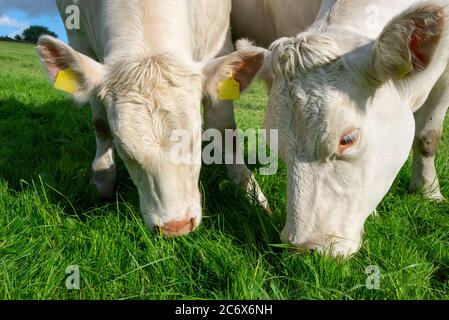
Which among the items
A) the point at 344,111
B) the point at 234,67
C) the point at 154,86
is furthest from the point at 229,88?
the point at 344,111

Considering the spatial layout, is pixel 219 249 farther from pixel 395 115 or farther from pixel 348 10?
pixel 348 10

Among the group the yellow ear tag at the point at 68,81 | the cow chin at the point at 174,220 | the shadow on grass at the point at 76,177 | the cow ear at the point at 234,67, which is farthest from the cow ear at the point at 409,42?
the yellow ear tag at the point at 68,81

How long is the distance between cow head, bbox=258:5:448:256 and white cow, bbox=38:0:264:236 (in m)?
0.53

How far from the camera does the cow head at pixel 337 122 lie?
2.62m

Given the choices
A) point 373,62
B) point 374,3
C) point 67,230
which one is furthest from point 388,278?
point 67,230

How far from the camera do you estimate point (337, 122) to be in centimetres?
261

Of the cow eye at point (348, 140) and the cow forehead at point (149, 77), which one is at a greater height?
the cow forehead at point (149, 77)

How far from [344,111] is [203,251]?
1.16m

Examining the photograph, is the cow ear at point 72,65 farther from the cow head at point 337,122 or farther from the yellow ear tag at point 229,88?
the cow head at point 337,122

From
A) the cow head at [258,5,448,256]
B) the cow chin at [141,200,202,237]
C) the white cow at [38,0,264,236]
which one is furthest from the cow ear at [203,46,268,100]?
the cow chin at [141,200,202,237]

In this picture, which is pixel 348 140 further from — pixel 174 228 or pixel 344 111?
pixel 174 228

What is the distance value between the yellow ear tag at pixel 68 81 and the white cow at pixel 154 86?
37mm

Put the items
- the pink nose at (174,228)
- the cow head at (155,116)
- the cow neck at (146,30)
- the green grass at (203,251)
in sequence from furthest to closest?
the cow neck at (146,30) → the pink nose at (174,228) → the cow head at (155,116) → the green grass at (203,251)
